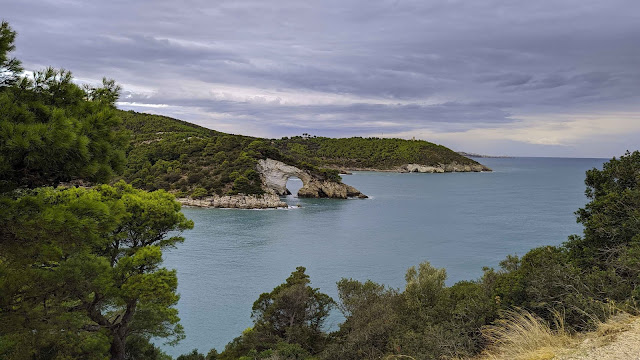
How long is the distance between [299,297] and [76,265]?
21.4 feet

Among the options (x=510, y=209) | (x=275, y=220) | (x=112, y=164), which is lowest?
(x=275, y=220)

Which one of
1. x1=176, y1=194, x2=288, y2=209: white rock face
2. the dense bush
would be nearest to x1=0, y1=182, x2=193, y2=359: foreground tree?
the dense bush

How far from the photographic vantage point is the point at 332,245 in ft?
107

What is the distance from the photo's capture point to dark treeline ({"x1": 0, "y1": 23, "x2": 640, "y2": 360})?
572 centimetres

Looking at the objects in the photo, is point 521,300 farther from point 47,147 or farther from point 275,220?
point 275,220

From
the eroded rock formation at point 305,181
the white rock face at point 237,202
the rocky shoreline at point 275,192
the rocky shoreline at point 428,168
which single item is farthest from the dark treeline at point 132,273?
the rocky shoreline at point 428,168

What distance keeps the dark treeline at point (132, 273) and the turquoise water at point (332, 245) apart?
5297 millimetres

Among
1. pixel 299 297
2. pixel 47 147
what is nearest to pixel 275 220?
→ pixel 299 297

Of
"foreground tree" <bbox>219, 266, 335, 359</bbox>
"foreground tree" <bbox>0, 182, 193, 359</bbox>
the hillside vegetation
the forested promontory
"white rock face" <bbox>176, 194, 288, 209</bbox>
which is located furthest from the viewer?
the hillside vegetation

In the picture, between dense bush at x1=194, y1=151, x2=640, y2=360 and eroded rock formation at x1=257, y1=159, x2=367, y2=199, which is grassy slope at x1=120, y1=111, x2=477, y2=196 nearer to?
eroded rock formation at x1=257, y1=159, x2=367, y2=199

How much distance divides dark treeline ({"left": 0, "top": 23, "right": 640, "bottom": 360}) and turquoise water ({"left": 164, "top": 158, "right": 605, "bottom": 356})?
5.30 metres

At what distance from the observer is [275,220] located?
4303 centimetres

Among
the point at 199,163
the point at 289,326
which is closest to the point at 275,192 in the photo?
the point at 199,163

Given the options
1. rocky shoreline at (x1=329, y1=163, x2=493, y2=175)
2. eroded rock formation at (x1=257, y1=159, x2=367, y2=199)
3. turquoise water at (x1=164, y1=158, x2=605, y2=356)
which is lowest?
turquoise water at (x1=164, y1=158, x2=605, y2=356)
